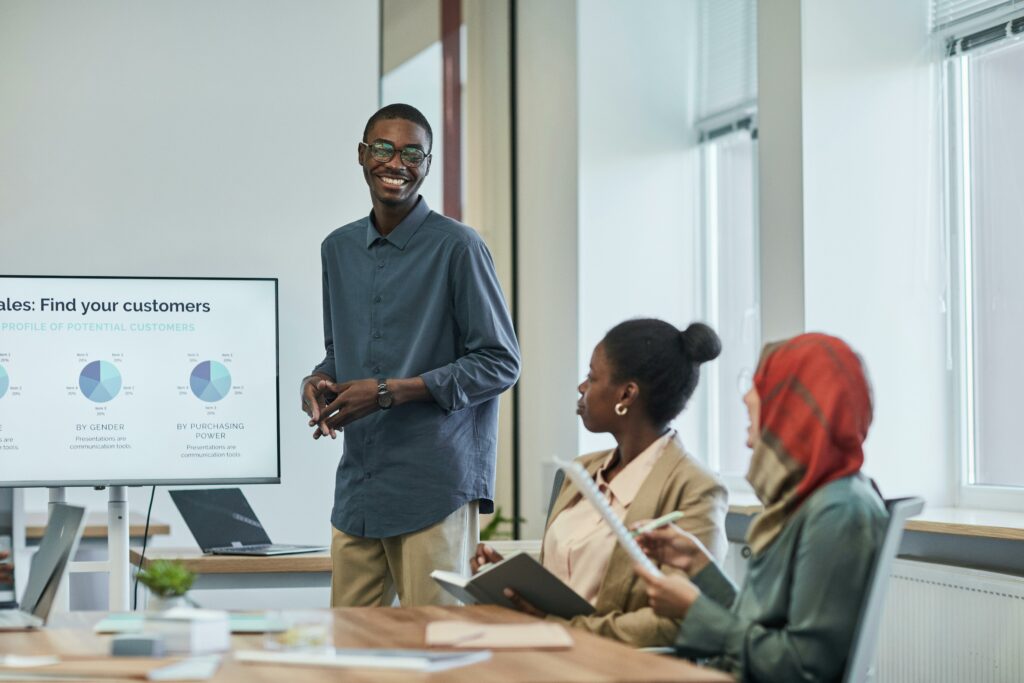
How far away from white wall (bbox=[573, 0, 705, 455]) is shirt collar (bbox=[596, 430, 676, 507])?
2470 mm

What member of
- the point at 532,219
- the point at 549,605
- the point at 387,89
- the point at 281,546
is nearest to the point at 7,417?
the point at 281,546

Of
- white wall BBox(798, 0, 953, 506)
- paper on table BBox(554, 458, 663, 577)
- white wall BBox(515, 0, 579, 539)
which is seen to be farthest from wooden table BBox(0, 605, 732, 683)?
white wall BBox(515, 0, 579, 539)

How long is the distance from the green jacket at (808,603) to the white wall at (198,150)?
103 inches

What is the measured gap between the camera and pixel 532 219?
16.9 ft

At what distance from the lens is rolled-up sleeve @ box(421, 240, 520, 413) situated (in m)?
2.47

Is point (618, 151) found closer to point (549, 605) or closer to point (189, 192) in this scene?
point (189, 192)

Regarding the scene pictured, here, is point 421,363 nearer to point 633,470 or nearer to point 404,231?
point 404,231

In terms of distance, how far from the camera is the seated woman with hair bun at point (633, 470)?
2113 millimetres

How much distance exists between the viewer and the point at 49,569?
2102 mm

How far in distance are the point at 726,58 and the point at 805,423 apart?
3.25 metres

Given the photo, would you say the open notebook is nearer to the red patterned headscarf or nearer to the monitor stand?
the red patterned headscarf

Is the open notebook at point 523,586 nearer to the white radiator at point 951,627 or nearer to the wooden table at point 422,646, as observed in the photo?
the wooden table at point 422,646

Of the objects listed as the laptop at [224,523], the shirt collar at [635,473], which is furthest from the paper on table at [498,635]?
the laptop at [224,523]

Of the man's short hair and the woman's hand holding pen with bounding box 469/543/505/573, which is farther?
the man's short hair
